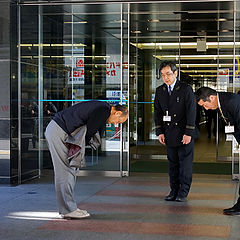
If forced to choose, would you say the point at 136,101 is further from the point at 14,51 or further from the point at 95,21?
the point at 14,51

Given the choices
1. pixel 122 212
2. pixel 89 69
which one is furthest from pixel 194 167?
pixel 122 212

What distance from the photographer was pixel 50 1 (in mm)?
9430

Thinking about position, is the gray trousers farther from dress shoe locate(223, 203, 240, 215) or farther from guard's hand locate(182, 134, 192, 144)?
dress shoe locate(223, 203, 240, 215)

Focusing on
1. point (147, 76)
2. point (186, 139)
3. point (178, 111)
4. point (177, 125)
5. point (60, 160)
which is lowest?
point (60, 160)

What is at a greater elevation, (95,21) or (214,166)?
(95,21)

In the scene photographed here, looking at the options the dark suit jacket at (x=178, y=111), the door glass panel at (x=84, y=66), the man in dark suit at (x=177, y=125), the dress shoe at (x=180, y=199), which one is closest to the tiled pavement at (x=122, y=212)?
the dress shoe at (x=180, y=199)

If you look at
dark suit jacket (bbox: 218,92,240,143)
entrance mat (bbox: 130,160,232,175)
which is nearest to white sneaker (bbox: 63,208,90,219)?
dark suit jacket (bbox: 218,92,240,143)

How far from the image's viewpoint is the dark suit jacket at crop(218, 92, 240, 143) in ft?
21.2

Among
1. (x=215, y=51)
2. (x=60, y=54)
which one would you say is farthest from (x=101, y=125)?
(x=215, y=51)

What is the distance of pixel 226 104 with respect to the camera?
6.47 m

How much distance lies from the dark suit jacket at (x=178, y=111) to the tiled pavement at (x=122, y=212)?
0.93m

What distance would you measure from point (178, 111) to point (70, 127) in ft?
6.25

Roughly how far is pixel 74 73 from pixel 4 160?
2484 millimetres

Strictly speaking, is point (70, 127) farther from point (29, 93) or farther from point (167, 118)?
point (29, 93)
